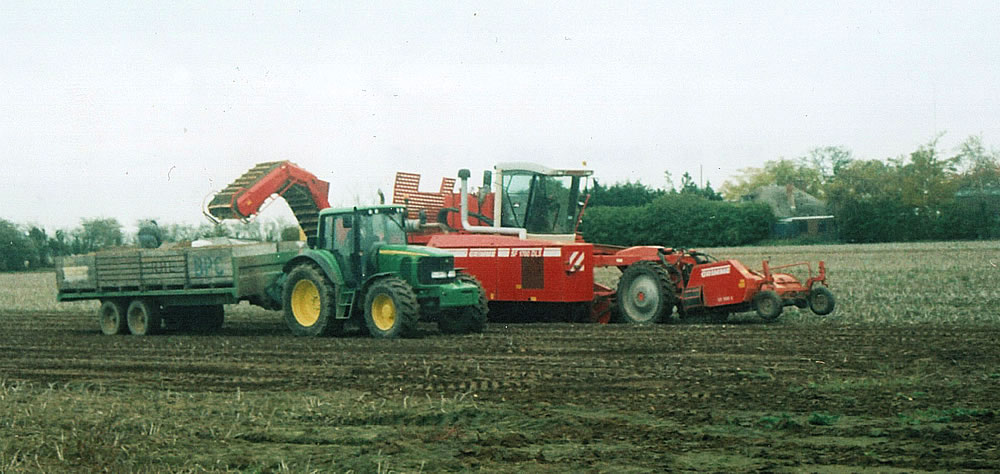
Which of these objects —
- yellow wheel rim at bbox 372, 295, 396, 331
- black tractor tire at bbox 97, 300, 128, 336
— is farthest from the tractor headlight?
black tractor tire at bbox 97, 300, 128, 336

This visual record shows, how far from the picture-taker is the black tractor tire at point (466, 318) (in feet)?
48.6

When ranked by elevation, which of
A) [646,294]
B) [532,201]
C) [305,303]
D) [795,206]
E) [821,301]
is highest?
[795,206]

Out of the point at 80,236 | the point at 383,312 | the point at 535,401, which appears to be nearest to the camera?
the point at 535,401

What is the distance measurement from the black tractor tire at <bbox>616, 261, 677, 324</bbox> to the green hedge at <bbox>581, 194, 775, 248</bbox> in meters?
37.1

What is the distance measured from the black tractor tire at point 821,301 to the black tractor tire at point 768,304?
57 centimetres

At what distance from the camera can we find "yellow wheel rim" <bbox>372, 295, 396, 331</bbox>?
14242mm

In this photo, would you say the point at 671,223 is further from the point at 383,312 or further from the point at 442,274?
the point at 383,312

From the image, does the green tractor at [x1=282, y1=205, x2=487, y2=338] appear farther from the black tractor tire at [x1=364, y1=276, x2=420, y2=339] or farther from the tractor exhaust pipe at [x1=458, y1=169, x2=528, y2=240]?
the tractor exhaust pipe at [x1=458, y1=169, x2=528, y2=240]

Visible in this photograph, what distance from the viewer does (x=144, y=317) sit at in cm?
1655

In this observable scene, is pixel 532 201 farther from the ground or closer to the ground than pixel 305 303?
farther from the ground

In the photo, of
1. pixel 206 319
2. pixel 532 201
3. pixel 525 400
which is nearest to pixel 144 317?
pixel 206 319

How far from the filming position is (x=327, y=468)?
627cm

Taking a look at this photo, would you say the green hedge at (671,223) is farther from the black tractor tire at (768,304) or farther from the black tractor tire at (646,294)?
the black tractor tire at (768,304)

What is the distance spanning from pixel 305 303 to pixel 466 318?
240 centimetres
